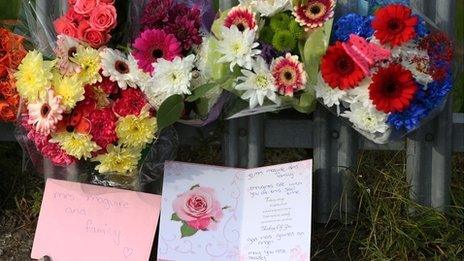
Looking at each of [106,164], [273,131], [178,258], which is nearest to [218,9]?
[273,131]

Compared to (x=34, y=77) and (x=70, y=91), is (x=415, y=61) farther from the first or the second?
(x=34, y=77)

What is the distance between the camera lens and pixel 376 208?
2584mm

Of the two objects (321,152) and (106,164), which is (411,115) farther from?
(106,164)

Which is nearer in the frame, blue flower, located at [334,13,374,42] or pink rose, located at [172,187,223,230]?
blue flower, located at [334,13,374,42]

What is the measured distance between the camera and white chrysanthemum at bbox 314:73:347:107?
93.0 inches

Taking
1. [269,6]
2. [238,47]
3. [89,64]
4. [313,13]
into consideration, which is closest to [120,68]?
[89,64]

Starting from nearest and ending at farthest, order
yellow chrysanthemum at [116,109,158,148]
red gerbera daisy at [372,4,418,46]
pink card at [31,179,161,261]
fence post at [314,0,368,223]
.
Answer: red gerbera daisy at [372,4,418,46]
yellow chrysanthemum at [116,109,158,148]
pink card at [31,179,161,261]
fence post at [314,0,368,223]

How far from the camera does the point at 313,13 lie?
2375mm

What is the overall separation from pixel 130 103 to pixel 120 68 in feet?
0.32

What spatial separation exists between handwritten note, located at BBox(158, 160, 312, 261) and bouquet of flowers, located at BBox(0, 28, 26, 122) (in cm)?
47

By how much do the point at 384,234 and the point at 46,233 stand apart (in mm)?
960

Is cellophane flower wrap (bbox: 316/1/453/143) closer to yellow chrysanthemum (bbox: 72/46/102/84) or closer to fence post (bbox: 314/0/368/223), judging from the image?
fence post (bbox: 314/0/368/223)

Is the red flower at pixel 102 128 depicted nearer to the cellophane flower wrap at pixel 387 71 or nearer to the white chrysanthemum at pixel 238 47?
the white chrysanthemum at pixel 238 47

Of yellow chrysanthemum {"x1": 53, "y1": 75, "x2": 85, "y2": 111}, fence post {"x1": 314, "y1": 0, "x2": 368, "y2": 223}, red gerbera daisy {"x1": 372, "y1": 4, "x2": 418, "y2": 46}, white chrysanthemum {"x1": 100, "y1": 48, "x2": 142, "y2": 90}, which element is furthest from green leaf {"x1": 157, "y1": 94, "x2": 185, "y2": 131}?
red gerbera daisy {"x1": 372, "y1": 4, "x2": 418, "y2": 46}
